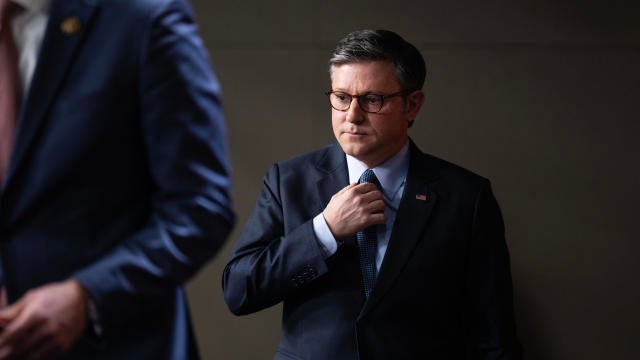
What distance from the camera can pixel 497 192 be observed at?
4.06 m

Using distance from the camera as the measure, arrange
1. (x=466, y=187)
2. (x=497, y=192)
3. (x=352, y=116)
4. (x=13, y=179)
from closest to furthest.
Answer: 1. (x=13, y=179)
2. (x=352, y=116)
3. (x=466, y=187)
4. (x=497, y=192)

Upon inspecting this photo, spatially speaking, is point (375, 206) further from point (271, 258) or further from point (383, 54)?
point (383, 54)

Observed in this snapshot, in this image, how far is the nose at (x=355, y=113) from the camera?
2.24 m

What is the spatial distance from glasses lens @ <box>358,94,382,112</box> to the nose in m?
0.02

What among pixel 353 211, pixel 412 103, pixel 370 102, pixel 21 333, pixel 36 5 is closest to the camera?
pixel 21 333

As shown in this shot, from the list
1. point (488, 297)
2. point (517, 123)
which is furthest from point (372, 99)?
point (517, 123)

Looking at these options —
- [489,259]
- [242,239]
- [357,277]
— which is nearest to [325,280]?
[357,277]

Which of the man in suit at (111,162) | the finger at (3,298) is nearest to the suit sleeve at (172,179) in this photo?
the man in suit at (111,162)

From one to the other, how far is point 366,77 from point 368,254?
1.42 ft

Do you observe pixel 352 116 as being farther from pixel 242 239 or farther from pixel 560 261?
pixel 560 261

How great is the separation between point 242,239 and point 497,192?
193cm

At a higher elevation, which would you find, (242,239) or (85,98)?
(85,98)

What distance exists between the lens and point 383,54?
2.34 metres

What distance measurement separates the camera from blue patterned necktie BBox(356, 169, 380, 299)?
225cm
